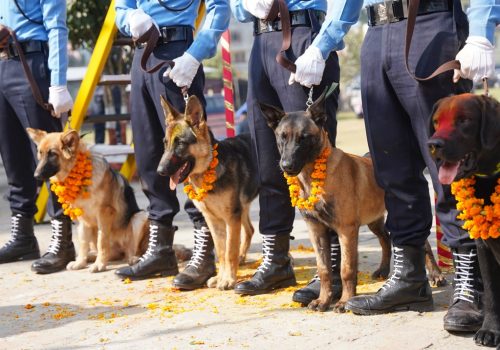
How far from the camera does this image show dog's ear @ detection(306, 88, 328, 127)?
4676mm

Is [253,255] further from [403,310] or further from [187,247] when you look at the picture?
[403,310]

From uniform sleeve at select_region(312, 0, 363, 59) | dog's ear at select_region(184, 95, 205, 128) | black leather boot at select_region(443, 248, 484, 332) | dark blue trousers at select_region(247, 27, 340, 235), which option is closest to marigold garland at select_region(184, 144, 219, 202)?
dog's ear at select_region(184, 95, 205, 128)

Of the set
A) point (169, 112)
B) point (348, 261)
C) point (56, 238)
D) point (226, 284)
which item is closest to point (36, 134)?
point (56, 238)

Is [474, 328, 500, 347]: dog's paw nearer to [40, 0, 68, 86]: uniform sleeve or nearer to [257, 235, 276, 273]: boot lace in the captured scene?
[257, 235, 276, 273]: boot lace

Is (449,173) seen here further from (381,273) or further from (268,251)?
(381,273)

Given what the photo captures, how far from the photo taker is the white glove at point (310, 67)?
186 inches

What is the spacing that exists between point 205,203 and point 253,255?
1.46 meters

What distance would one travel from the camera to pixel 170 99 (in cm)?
577

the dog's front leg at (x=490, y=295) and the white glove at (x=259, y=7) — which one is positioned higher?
the white glove at (x=259, y=7)

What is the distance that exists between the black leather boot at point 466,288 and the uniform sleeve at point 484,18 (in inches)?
42.5

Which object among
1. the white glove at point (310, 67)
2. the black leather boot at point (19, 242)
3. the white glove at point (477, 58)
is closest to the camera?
the white glove at point (477, 58)

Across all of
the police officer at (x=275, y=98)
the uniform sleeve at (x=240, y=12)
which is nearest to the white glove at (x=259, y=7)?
the police officer at (x=275, y=98)

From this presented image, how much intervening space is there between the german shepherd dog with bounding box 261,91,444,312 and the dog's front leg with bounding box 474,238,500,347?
3.22 feet

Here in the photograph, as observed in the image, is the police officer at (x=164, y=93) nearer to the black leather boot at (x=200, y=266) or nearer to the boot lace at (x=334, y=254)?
the black leather boot at (x=200, y=266)
